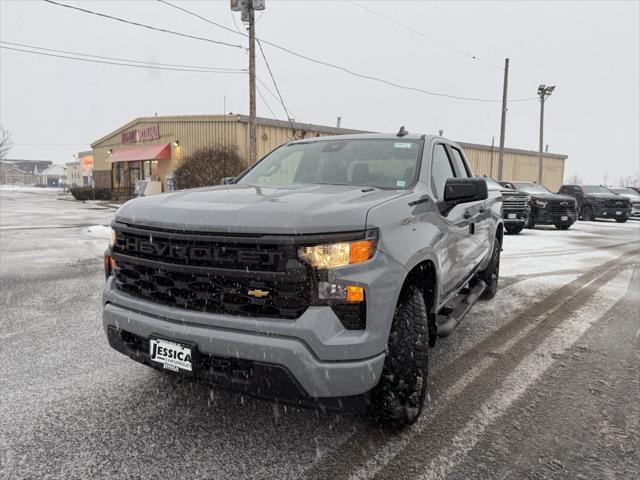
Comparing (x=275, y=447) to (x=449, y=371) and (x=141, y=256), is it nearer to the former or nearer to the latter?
(x=141, y=256)

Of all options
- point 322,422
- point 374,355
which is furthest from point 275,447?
Answer: point 374,355

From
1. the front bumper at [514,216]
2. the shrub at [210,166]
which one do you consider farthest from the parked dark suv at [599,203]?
the shrub at [210,166]

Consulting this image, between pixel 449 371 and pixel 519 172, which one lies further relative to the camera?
pixel 519 172

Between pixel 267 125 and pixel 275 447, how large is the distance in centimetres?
2335

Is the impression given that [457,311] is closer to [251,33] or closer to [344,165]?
[344,165]

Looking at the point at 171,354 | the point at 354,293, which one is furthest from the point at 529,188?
the point at 171,354

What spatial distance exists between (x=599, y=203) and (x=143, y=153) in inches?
1011

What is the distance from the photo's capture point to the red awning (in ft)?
93.6

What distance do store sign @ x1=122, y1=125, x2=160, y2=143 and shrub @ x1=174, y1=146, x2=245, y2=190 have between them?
655cm

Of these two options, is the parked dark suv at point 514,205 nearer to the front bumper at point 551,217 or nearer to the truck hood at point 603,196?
the front bumper at point 551,217

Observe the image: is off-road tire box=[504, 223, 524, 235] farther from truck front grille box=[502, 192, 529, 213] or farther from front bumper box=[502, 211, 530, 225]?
truck front grille box=[502, 192, 529, 213]

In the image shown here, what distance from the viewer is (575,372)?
3.58 m


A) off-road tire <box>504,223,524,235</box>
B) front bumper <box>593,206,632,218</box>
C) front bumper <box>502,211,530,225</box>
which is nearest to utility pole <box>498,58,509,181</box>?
front bumper <box>593,206,632,218</box>

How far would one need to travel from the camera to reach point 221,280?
2336 mm
